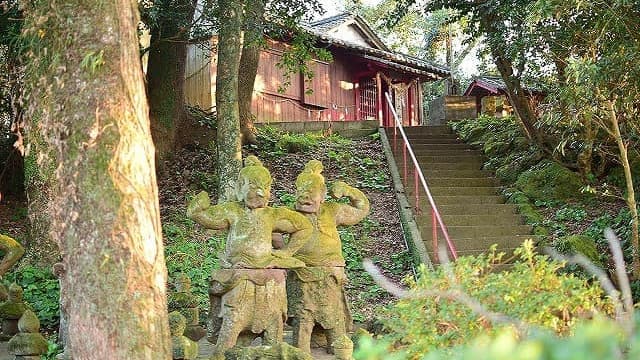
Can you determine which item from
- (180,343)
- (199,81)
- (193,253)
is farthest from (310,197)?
(199,81)

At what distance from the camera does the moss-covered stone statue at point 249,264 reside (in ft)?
19.3

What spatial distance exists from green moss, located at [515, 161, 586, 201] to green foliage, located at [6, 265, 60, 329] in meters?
7.88

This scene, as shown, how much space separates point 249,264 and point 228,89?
6156mm

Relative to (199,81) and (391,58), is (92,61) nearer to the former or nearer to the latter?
(199,81)

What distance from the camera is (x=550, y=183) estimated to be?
526 inches

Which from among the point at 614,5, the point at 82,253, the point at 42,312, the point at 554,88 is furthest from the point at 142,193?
the point at 554,88

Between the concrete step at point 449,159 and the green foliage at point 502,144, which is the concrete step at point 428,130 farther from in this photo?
the concrete step at point 449,159

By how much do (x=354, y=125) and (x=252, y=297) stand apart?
12.0 meters

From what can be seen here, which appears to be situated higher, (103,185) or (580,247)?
A: (103,185)

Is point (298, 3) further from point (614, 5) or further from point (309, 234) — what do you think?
point (309, 234)

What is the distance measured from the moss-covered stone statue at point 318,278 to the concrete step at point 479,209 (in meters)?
6.13

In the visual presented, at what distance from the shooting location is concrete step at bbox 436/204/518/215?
1262 centimetres

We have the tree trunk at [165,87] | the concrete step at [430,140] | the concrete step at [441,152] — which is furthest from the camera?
the concrete step at [430,140]

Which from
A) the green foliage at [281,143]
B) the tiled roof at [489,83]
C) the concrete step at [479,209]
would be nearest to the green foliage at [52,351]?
the concrete step at [479,209]
